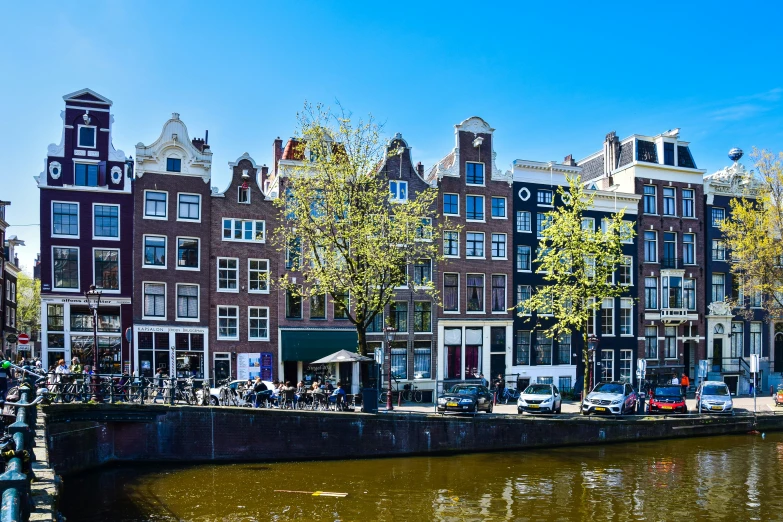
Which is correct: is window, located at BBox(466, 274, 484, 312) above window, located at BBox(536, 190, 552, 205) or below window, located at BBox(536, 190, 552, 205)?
below

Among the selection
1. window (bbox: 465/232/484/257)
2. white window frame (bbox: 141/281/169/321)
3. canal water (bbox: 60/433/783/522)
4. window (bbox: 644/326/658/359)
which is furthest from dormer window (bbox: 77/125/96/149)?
window (bbox: 644/326/658/359)

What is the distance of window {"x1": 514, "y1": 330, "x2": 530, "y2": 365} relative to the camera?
150 ft

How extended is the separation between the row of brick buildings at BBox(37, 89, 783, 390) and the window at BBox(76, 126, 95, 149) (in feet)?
0.20

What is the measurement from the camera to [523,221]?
46.5 m

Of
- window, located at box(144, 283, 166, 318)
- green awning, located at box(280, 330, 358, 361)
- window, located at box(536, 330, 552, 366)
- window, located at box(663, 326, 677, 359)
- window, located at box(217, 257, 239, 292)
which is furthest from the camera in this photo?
window, located at box(663, 326, 677, 359)

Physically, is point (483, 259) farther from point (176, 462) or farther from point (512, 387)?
point (176, 462)

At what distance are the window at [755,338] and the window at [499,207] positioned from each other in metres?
23.0

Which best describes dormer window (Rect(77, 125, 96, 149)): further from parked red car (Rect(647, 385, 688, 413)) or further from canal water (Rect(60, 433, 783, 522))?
parked red car (Rect(647, 385, 688, 413))


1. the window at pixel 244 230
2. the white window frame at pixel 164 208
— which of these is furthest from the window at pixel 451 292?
the white window frame at pixel 164 208

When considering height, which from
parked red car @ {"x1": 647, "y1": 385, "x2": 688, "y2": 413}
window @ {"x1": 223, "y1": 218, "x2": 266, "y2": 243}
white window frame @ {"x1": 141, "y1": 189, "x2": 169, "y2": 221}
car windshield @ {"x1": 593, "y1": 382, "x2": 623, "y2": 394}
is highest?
white window frame @ {"x1": 141, "y1": 189, "x2": 169, "y2": 221}

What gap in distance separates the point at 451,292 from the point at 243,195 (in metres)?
14.5

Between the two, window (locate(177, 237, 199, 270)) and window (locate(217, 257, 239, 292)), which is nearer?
window (locate(177, 237, 199, 270))

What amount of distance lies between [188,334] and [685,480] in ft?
87.3

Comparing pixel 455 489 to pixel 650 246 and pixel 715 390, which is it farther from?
pixel 650 246
